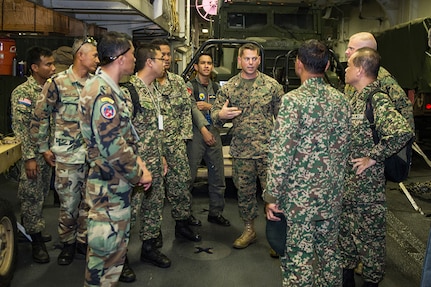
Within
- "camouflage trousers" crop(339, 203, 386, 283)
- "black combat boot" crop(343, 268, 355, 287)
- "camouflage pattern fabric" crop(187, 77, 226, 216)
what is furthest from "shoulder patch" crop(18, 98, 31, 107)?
"black combat boot" crop(343, 268, 355, 287)

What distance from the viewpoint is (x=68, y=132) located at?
11.0ft

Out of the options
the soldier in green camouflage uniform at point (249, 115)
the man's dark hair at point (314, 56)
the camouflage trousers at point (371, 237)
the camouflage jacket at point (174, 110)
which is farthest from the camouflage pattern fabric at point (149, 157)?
the camouflage trousers at point (371, 237)

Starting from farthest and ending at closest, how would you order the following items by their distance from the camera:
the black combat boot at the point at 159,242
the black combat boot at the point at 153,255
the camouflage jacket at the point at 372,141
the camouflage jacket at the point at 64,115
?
the black combat boot at the point at 159,242, the black combat boot at the point at 153,255, the camouflage jacket at the point at 64,115, the camouflage jacket at the point at 372,141

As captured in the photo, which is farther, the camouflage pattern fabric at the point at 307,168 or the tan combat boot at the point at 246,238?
the tan combat boot at the point at 246,238

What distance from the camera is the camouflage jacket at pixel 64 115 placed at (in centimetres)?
334

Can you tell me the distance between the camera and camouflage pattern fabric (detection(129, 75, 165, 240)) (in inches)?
134

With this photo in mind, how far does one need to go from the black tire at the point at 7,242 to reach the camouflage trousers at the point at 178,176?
134cm

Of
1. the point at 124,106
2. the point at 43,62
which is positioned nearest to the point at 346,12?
the point at 43,62

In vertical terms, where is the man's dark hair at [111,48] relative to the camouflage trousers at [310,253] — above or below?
above

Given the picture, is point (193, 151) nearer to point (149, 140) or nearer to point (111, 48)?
point (149, 140)

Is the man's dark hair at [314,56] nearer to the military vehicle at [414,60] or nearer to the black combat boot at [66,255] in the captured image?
the black combat boot at [66,255]

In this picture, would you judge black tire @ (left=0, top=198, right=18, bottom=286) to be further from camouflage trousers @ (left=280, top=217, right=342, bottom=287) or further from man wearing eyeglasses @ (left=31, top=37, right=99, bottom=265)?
camouflage trousers @ (left=280, top=217, right=342, bottom=287)

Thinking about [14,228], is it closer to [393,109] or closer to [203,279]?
[203,279]

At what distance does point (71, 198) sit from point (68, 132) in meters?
0.52
